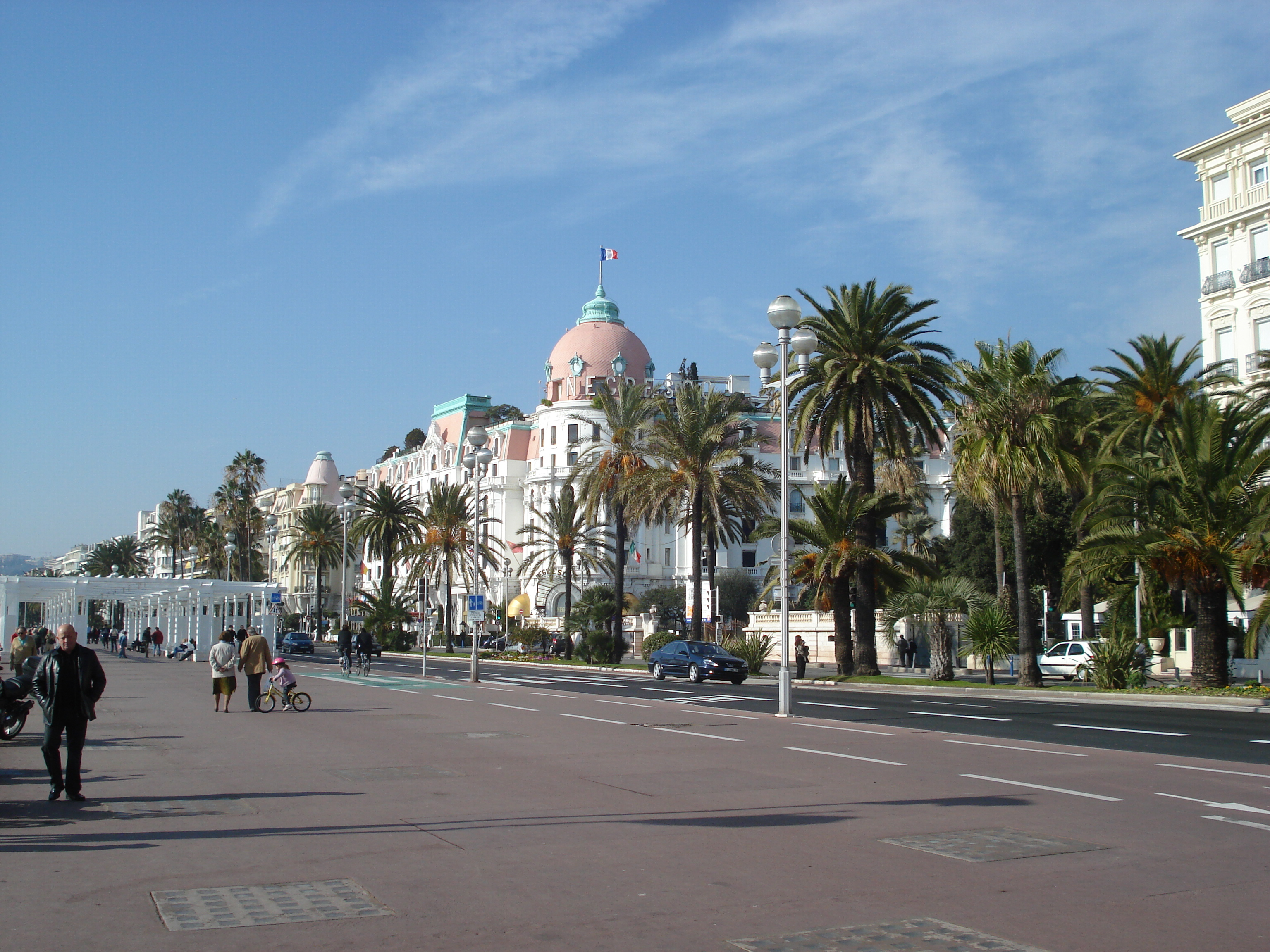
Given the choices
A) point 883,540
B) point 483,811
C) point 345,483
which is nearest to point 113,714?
point 483,811

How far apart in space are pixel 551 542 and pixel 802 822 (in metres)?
51.3

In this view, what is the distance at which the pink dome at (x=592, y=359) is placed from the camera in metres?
96.4

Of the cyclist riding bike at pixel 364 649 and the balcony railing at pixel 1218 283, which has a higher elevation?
the balcony railing at pixel 1218 283

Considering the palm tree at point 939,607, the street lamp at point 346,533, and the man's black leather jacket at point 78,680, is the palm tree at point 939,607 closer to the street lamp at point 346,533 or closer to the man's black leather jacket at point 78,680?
the street lamp at point 346,533

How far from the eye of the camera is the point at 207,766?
1293cm

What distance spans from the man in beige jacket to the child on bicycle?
227 mm

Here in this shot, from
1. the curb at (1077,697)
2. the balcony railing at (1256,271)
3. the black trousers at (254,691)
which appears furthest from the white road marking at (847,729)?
the balcony railing at (1256,271)

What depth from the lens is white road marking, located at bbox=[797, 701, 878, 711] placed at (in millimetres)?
23406

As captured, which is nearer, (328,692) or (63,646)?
(63,646)

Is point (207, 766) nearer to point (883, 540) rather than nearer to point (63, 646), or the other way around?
point (63, 646)

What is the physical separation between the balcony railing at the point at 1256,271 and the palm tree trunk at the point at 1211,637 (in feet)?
87.6

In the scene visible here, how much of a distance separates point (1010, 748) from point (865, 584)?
21.2 m

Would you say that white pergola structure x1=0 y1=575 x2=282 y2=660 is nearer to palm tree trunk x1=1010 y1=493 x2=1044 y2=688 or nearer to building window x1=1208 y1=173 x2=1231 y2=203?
palm tree trunk x1=1010 y1=493 x2=1044 y2=688

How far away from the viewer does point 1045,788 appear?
446 inches
